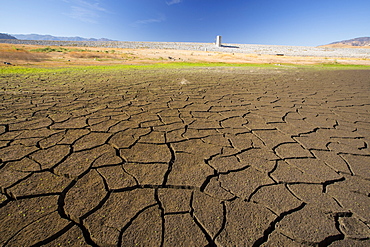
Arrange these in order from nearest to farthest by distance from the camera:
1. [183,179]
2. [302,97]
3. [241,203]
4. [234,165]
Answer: [241,203] < [183,179] < [234,165] < [302,97]

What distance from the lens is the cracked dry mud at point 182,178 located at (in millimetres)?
1100

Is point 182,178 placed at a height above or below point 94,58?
below

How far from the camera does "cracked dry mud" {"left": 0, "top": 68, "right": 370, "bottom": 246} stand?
3.61ft

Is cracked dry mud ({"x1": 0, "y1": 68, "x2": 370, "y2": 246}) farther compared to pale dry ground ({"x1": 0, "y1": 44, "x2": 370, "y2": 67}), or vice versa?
pale dry ground ({"x1": 0, "y1": 44, "x2": 370, "y2": 67})

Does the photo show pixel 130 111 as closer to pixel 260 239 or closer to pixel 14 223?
pixel 14 223

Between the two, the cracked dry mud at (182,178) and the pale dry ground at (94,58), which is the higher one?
the pale dry ground at (94,58)

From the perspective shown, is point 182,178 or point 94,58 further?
point 94,58

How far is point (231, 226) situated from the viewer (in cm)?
114

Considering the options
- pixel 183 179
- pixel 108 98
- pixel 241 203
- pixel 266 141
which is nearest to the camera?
pixel 241 203

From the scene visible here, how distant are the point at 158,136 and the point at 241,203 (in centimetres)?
127

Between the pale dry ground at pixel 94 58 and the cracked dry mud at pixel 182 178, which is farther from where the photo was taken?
the pale dry ground at pixel 94 58

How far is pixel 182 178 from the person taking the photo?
155 cm

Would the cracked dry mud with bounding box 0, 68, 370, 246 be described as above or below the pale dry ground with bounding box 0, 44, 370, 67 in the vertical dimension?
below

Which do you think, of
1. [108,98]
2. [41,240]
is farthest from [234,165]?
[108,98]
